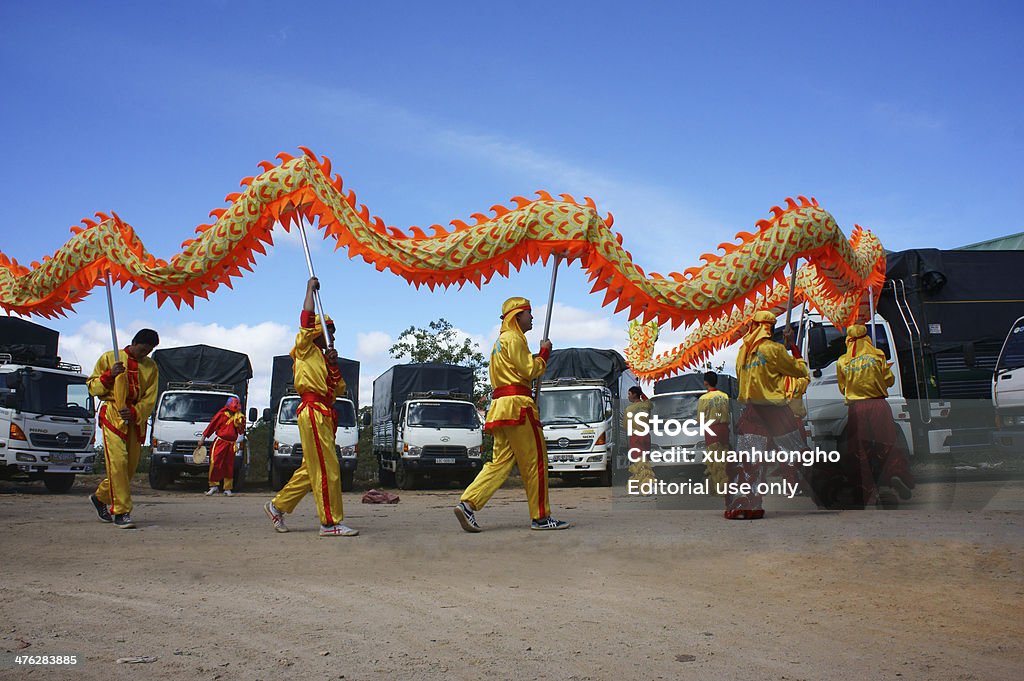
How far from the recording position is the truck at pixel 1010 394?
12.2 m

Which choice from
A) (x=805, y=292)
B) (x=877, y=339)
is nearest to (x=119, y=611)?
(x=805, y=292)

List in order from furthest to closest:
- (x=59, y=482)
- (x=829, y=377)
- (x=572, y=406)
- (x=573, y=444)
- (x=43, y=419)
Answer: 1. (x=572, y=406)
2. (x=573, y=444)
3. (x=59, y=482)
4. (x=43, y=419)
5. (x=829, y=377)

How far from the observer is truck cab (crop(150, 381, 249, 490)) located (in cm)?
1794

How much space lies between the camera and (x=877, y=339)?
543 inches

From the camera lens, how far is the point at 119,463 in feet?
29.9

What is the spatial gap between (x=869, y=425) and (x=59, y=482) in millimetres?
14619

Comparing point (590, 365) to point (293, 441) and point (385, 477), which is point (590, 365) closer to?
point (385, 477)

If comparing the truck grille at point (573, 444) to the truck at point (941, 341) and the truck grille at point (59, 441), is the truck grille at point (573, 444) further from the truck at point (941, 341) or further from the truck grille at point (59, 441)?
the truck grille at point (59, 441)

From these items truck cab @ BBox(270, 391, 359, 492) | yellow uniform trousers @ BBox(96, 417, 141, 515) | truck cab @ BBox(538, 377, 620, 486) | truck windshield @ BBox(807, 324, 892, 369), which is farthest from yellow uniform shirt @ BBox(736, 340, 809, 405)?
truck cab @ BBox(270, 391, 359, 492)

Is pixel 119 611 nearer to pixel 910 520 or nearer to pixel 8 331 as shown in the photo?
pixel 910 520

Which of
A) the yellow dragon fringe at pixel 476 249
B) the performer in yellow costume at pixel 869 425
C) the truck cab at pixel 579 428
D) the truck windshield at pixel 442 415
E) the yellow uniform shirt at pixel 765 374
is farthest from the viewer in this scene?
the truck windshield at pixel 442 415

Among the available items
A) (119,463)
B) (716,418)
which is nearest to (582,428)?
(716,418)

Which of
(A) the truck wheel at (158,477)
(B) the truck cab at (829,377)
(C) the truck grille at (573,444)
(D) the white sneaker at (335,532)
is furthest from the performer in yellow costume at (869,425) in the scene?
(A) the truck wheel at (158,477)

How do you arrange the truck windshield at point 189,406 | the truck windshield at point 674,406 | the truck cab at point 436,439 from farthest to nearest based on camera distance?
1. the truck cab at point 436,439
2. the truck windshield at point 189,406
3. the truck windshield at point 674,406
